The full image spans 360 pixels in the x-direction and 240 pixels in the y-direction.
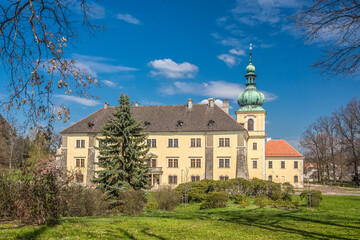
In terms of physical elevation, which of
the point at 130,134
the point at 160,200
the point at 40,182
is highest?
the point at 130,134

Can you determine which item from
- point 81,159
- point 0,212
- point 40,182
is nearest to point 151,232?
point 40,182

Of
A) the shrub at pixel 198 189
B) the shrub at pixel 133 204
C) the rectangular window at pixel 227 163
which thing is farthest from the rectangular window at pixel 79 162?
the shrub at pixel 133 204

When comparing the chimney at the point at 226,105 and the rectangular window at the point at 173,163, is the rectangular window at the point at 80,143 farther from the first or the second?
the chimney at the point at 226,105

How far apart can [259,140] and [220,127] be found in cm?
801

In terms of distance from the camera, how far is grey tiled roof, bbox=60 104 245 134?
4066 cm

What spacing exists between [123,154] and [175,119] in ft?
57.6

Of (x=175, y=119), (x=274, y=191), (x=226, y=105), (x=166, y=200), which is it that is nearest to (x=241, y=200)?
(x=274, y=191)

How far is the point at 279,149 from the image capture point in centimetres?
4784

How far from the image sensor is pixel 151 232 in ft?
30.3

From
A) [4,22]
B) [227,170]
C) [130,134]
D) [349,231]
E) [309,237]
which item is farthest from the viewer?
[227,170]

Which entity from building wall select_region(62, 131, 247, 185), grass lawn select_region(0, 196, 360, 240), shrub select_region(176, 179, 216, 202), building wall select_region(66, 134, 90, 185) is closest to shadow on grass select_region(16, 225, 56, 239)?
grass lawn select_region(0, 196, 360, 240)

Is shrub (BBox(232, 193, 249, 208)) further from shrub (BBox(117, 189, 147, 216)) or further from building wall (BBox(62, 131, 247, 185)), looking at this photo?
building wall (BBox(62, 131, 247, 185))

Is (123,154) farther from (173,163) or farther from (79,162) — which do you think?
(79,162)

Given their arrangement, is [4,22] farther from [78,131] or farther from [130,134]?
[78,131]
